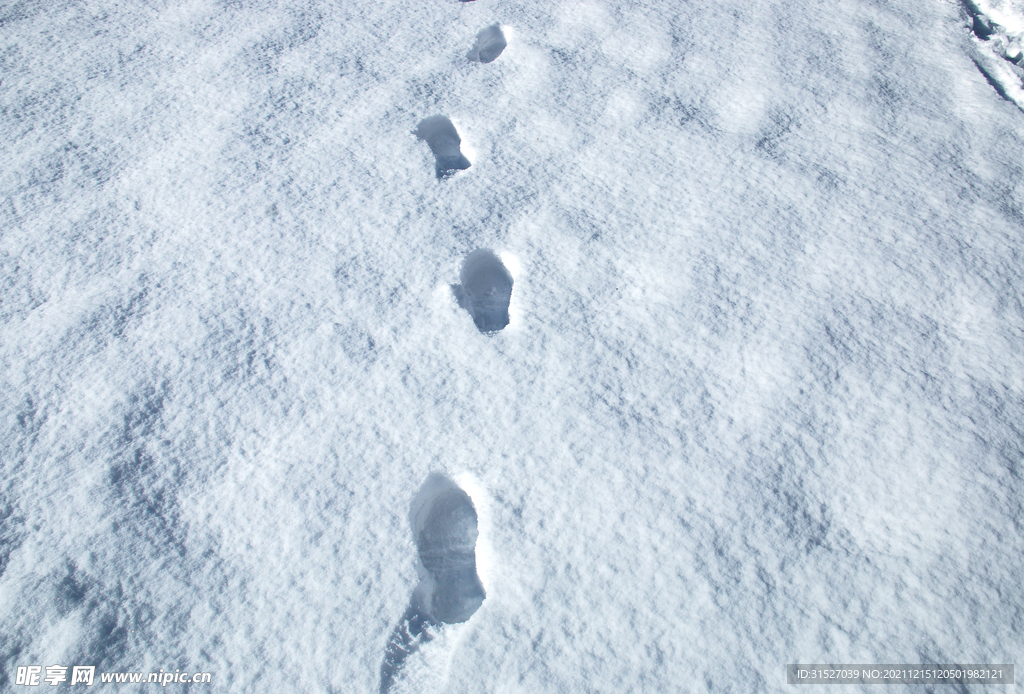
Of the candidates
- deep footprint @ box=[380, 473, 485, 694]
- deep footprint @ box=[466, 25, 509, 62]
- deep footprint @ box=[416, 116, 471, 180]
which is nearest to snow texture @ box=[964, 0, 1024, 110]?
deep footprint @ box=[466, 25, 509, 62]

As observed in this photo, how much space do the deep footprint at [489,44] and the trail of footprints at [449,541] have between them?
0.76m

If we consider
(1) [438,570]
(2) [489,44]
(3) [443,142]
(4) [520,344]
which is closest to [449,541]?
(1) [438,570]

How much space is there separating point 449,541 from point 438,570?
5 centimetres

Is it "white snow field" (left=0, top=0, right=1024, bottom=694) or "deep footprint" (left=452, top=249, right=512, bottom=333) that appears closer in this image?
"white snow field" (left=0, top=0, right=1024, bottom=694)

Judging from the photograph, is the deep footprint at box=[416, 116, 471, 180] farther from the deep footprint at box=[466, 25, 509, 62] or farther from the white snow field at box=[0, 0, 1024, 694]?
the deep footprint at box=[466, 25, 509, 62]

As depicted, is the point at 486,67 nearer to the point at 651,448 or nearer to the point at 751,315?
the point at 751,315

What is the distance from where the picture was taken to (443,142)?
1.63 m

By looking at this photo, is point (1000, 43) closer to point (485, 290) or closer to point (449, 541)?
point (485, 290)

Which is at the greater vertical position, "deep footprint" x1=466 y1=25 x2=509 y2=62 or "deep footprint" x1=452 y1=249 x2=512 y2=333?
"deep footprint" x1=466 y1=25 x2=509 y2=62

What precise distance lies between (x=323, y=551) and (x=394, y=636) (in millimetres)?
183

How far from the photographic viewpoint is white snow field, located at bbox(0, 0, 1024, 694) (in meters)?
1.00

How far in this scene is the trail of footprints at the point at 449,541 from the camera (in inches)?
39.8

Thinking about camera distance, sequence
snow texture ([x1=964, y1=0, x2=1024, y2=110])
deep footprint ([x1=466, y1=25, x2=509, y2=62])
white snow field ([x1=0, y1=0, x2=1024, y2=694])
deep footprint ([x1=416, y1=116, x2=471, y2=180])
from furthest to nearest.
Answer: deep footprint ([x1=466, y1=25, x2=509, y2=62]) < snow texture ([x1=964, y1=0, x2=1024, y2=110]) < deep footprint ([x1=416, y1=116, x2=471, y2=180]) < white snow field ([x1=0, y1=0, x2=1024, y2=694])

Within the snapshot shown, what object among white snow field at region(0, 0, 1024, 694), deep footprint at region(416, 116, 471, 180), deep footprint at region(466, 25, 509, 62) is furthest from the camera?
deep footprint at region(466, 25, 509, 62)
